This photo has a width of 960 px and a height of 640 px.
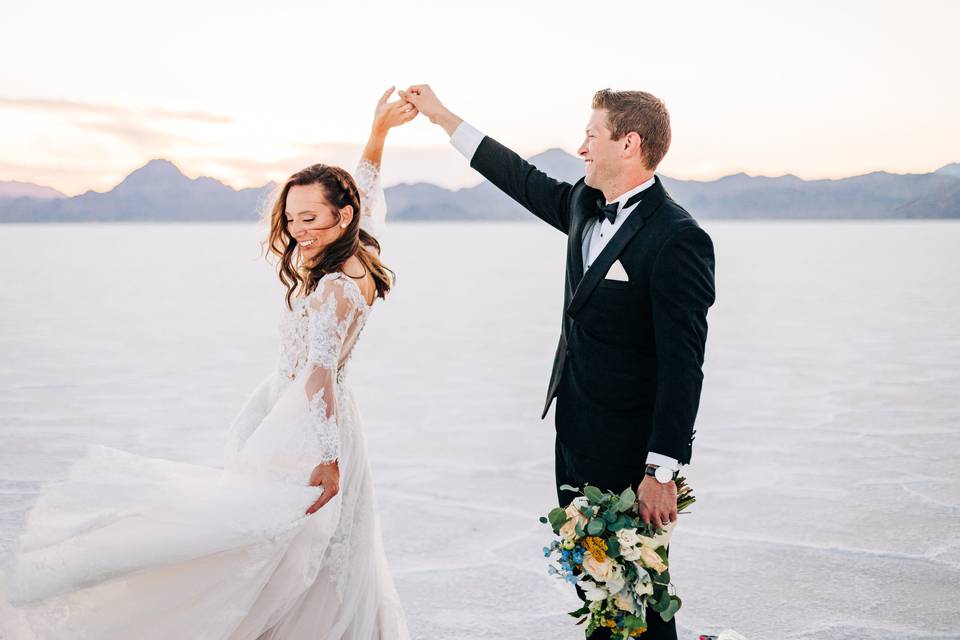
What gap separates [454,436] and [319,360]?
12.9ft

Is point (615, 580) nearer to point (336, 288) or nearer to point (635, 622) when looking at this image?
point (635, 622)

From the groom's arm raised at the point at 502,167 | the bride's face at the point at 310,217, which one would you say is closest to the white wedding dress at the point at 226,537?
the bride's face at the point at 310,217

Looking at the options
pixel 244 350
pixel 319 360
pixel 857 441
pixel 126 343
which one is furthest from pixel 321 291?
pixel 126 343

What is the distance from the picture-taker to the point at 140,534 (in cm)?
261

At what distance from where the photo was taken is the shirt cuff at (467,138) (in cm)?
349

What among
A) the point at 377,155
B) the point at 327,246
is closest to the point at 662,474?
the point at 327,246

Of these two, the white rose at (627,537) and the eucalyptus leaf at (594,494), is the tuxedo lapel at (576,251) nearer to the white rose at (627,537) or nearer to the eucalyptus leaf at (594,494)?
the eucalyptus leaf at (594,494)

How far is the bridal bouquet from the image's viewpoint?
2559 mm

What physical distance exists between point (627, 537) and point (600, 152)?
1.11 meters

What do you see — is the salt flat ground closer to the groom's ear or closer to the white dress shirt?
the white dress shirt

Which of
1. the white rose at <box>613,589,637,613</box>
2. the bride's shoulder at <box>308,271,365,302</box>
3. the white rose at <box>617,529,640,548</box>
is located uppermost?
the bride's shoulder at <box>308,271,365,302</box>

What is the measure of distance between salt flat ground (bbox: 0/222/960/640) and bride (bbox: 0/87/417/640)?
872mm

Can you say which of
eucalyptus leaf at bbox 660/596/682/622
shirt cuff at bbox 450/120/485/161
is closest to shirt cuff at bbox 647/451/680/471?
eucalyptus leaf at bbox 660/596/682/622

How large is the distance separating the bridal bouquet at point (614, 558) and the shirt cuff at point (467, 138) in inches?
56.7
